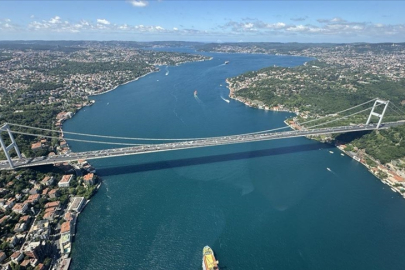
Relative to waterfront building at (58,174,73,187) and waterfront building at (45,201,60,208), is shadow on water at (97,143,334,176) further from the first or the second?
waterfront building at (45,201,60,208)

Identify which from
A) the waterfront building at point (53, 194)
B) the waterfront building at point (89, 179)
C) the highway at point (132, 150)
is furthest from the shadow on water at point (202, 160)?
the waterfront building at point (53, 194)

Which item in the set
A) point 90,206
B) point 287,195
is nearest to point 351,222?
point 287,195

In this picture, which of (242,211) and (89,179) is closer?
(242,211)

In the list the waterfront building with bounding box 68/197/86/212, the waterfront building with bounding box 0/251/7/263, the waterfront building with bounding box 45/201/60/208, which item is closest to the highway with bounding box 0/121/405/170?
the waterfront building with bounding box 68/197/86/212

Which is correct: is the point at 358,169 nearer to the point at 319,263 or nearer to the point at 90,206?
the point at 319,263

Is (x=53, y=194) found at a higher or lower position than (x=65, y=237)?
higher

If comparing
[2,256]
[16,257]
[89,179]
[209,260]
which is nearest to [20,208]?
[2,256]

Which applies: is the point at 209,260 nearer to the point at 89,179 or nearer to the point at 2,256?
the point at 2,256
